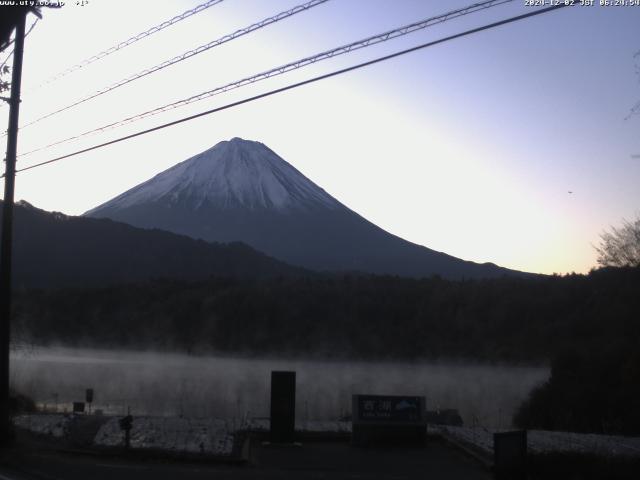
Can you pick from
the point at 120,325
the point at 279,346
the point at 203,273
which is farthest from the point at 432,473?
the point at 203,273

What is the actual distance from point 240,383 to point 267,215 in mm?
95496

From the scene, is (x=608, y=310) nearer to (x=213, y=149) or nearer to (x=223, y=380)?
(x=223, y=380)

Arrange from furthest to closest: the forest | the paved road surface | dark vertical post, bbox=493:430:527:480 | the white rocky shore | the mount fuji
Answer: the mount fuji
the forest
the white rocky shore
the paved road surface
dark vertical post, bbox=493:430:527:480

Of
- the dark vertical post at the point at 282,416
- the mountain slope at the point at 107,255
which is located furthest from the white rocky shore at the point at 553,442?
the mountain slope at the point at 107,255

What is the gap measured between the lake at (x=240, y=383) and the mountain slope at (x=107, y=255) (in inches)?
414

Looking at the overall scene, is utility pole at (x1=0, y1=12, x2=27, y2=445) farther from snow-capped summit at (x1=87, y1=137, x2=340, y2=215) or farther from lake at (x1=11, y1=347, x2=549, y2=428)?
snow-capped summit at (x1=87, y1=137, x2=340, y2=215)

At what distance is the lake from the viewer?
3569 centimetres

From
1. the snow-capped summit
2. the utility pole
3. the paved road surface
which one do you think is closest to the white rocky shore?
the paved road surface

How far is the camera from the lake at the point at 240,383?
35.7 metres

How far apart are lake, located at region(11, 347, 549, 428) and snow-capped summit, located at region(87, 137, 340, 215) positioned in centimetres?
7642

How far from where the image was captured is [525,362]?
6053 centimetres

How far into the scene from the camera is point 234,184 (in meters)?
151

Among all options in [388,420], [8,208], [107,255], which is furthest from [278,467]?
[107,255]

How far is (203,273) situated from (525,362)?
45.4m
